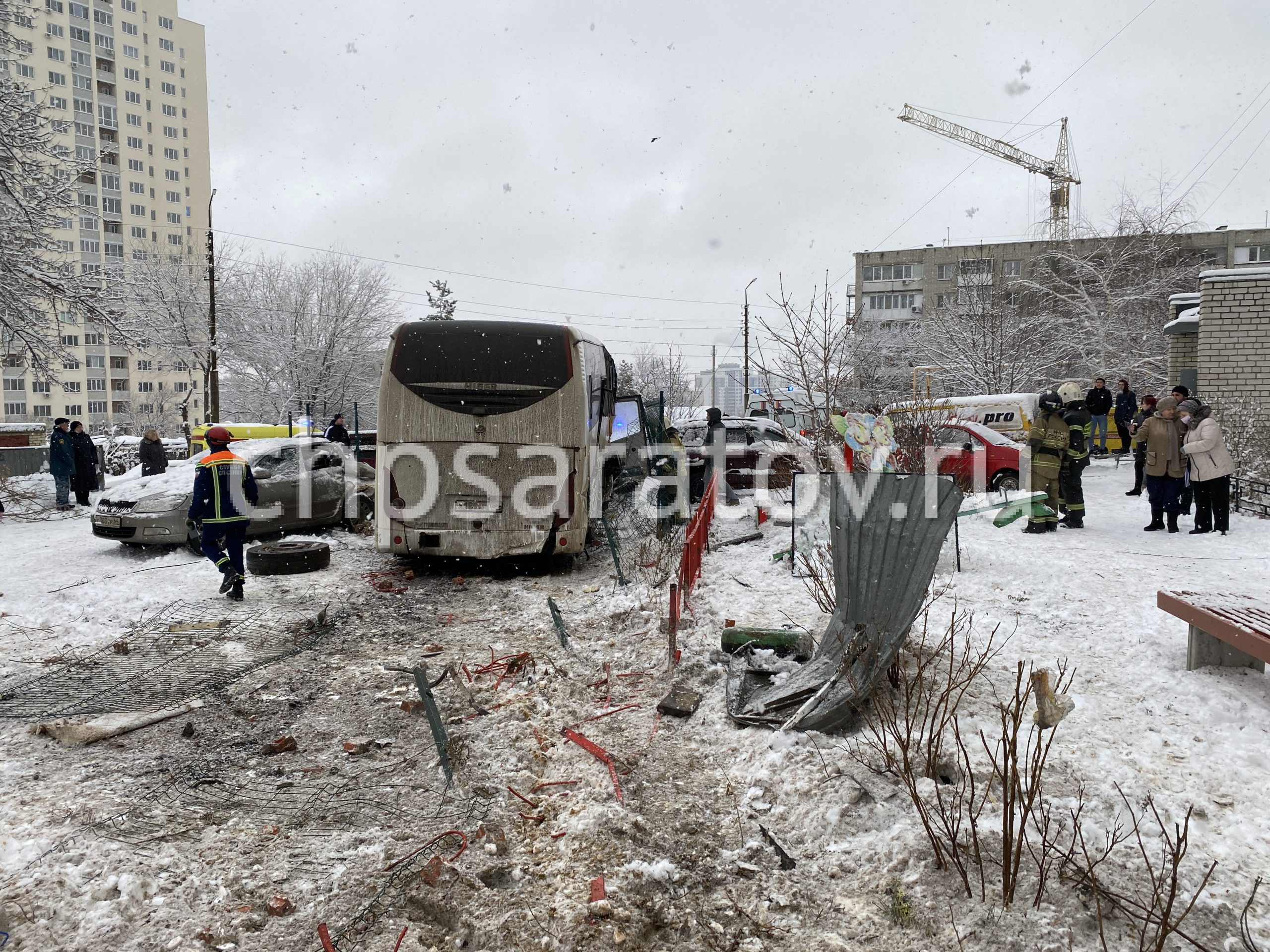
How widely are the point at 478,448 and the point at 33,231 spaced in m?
14.0

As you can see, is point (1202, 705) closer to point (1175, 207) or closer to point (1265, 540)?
point (1265, 540)

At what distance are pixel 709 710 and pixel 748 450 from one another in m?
10.9

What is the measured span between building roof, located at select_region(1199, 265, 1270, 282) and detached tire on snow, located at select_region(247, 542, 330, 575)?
57.7 ft

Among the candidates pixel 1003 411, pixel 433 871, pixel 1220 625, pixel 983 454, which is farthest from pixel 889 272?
pixel 433 871

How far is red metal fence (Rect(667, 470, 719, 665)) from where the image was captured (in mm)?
5917

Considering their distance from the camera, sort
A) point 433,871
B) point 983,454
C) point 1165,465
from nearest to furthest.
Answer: point 433,871 → point 1165,465 → point 983,454

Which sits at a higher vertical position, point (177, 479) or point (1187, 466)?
point (1187, 466)

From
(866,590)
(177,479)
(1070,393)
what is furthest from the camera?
(177,479)

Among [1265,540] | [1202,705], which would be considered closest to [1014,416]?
[1265,540]

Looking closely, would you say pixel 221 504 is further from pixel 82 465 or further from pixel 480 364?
pixel 82 465

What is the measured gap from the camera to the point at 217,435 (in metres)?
8.48

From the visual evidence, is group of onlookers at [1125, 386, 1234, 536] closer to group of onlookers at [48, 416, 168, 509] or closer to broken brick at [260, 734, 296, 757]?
broken brick at [260, 734, 296, 757]

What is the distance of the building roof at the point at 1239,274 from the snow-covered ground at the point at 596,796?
1195 cm

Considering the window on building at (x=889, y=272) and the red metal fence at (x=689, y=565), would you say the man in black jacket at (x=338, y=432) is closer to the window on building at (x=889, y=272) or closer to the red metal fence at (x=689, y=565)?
the red metal fence at (x=689, y=565)
